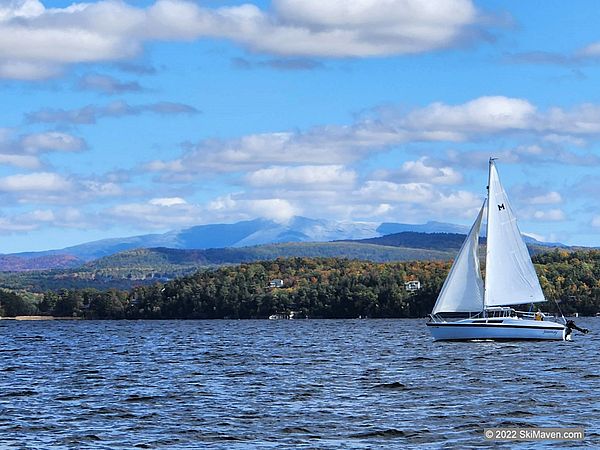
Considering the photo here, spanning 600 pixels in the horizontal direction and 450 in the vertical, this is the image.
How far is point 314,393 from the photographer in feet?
176

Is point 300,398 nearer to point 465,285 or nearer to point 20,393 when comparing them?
point 20,393

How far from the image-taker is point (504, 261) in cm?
9219

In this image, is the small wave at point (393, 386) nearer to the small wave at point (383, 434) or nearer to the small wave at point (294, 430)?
the small wave at point (294, 430)

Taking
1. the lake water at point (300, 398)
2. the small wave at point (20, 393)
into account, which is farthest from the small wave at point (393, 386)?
the small wave at point (20, 393)

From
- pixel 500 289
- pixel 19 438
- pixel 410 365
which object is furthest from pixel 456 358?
pixel 19 438

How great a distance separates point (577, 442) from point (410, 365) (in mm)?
35005

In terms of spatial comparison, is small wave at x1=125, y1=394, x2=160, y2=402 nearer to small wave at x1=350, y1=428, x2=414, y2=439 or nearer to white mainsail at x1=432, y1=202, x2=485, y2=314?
small wave at x1=350, y1=428, x2=414, y2=439

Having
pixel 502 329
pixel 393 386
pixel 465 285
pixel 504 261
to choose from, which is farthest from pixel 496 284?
pixel 393 386

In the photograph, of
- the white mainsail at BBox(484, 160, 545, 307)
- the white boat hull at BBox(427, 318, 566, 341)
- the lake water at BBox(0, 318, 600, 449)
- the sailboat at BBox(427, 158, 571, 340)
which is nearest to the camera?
the lake water at BBox(0, 318, 600, 449)

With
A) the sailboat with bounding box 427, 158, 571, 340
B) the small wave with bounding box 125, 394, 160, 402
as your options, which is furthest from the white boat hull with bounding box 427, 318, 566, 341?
the small wave with bounding box 125, 394, 160, 402

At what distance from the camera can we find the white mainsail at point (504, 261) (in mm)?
92062

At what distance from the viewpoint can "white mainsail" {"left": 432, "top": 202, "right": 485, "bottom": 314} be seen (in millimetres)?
92625

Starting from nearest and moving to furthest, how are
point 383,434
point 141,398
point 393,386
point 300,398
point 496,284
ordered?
point 383,434 → point 300,398 → point 141,398 → point 393,386 → point 496,284

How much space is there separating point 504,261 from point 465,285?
3527mm
